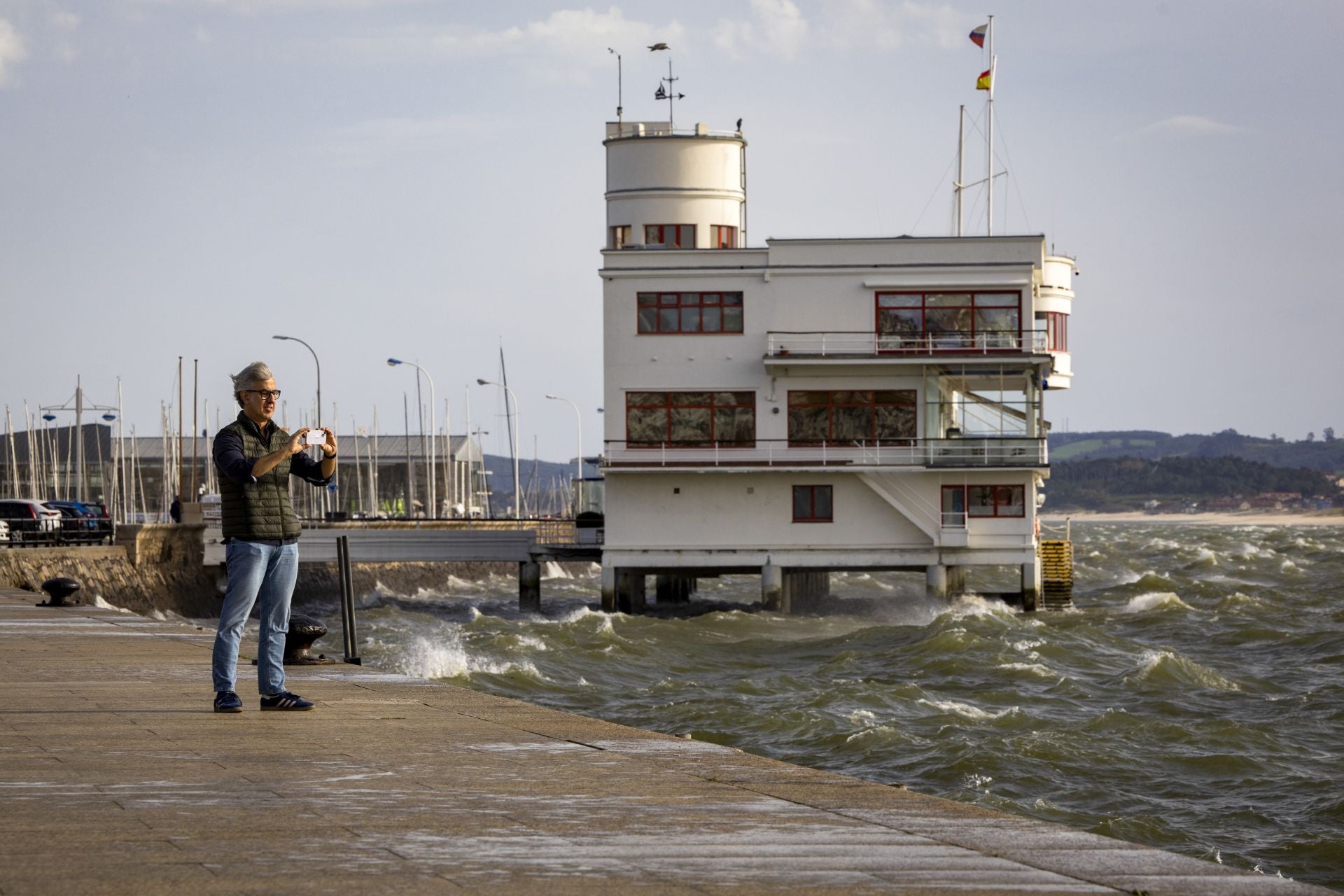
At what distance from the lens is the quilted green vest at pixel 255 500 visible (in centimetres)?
1162

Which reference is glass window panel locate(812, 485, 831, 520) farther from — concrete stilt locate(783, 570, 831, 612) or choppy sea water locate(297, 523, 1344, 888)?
choppy sea water locate(297, 523, 1344, 888)

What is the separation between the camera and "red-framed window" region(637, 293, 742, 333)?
46562mm

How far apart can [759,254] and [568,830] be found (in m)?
39.8

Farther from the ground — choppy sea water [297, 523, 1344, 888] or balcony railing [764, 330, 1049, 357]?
balcony railing [764, 330, 1049, 357]

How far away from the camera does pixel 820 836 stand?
24.5 feet

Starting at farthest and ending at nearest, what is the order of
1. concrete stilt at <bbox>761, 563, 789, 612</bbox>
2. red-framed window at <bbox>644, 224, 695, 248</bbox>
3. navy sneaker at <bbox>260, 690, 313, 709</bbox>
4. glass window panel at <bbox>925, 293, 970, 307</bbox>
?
red-framed window at <bbox>644, 224, 695, 248</bbox>
concrete stilt at <bbox>761, 563, 789, 612</bbox>
glass window panel at <bbox>925, 293, 970, 307</bbox>
navy sneaker at <bbox>260, 690, 313, 709</bbox>

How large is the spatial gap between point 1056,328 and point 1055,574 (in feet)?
26.8

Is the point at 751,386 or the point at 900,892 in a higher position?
the point at 751,386

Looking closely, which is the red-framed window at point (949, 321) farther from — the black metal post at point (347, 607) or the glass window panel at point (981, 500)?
the black metal post at point (347, 607)

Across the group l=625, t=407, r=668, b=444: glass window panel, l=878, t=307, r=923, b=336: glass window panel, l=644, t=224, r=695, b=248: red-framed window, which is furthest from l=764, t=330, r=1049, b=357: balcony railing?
l=644, t=224, r=695, b=248: red-framed window

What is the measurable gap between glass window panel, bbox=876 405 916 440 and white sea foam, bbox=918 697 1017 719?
20.9m

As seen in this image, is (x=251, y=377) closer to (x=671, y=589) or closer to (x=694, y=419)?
(x=694, y=419)

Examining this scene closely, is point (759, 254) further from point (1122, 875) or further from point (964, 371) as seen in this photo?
point (1122, 875)

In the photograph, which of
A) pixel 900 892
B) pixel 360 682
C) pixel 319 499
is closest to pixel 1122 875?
pixel 900 892
